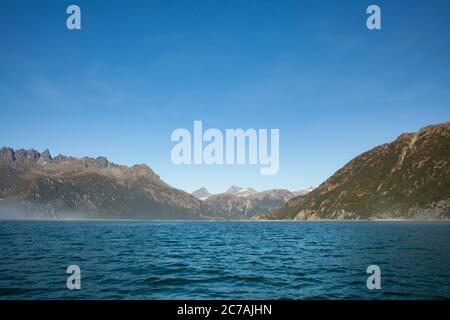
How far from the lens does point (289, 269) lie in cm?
4069

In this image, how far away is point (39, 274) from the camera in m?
36.5

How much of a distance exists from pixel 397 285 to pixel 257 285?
12369mm

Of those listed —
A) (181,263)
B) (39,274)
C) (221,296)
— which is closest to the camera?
(221,296)

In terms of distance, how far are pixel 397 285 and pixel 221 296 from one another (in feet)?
52.2

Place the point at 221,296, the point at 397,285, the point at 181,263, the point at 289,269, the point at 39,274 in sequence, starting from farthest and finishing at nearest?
the point at 181,263, the point at 289,269, the point at 39,274, the point at 397,285, the point at 221,296
